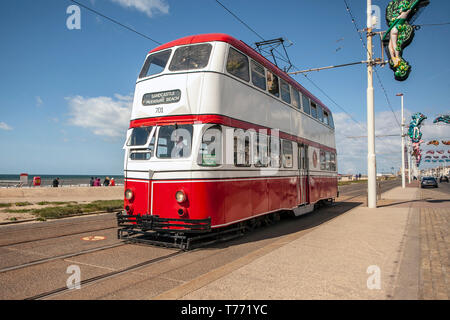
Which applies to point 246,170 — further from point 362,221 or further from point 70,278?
point 362,221

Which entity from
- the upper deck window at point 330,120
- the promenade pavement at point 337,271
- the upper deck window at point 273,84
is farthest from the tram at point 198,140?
the upper deck window at point 330,120

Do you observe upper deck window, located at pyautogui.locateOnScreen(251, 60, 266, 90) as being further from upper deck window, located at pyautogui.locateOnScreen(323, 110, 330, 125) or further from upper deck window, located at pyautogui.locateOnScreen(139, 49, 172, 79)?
upper deck window, located at pyautogui.locateOnScreen(323, 110, 330, 125)

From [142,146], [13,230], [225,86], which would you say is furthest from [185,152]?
[13,230]

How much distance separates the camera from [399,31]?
1382cm

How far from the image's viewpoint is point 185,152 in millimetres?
7027

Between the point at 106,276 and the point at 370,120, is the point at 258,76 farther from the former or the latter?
the point at 370,120

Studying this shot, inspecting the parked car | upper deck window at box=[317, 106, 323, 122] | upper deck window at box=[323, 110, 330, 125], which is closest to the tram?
upper deck window at box=[317, 106, 323, 122]

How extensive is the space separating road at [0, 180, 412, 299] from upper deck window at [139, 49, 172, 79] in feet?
13.7

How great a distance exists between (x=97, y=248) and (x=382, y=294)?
5.63m

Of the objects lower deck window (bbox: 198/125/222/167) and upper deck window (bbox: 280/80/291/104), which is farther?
upper deck window (bbox: 280/80/291/104)

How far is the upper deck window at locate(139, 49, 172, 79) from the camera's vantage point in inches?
308

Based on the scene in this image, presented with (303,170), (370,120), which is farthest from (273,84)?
(370,120)
